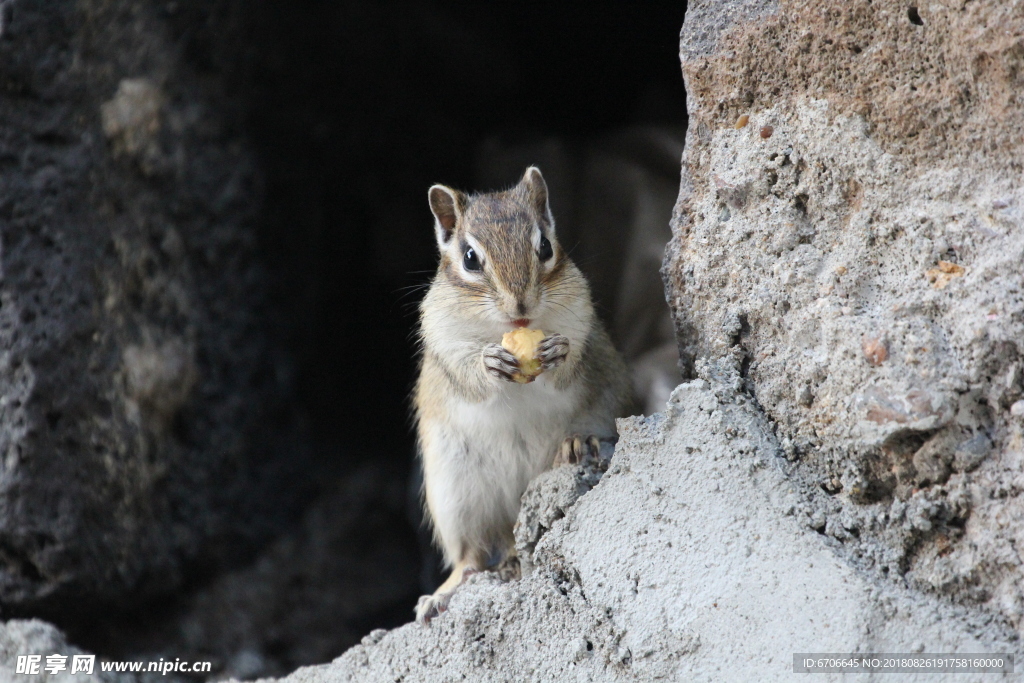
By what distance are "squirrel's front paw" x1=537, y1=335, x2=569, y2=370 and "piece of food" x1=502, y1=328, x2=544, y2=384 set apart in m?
0.01

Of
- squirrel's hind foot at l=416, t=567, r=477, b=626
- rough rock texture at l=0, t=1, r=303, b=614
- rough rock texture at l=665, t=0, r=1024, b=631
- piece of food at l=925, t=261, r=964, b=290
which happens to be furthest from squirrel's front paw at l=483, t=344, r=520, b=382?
rough rock texture at l=0, t=1, r=303, b=614

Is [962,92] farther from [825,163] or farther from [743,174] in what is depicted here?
[743,174]

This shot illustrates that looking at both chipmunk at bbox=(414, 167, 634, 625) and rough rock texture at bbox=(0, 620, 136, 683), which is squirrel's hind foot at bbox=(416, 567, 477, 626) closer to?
chipmunk at bbox=(414, 167, 634, 625)

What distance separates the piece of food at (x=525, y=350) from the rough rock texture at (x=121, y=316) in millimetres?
1573

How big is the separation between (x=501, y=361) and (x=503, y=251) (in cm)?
32

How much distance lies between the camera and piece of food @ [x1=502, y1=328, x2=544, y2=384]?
102 inches

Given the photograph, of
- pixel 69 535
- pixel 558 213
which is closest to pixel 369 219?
pixel 558 213

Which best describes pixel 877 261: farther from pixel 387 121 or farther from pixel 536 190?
pixel 387 121

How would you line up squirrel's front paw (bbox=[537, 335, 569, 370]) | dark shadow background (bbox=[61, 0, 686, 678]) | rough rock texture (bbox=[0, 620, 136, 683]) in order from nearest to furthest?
squirrel's front paw (bbox=[537, 335, 569, 370]), rough rock texture (bbox=[0, 620, 136, 683]), dark shadow background (bbox=[61, 0, 686, 678])

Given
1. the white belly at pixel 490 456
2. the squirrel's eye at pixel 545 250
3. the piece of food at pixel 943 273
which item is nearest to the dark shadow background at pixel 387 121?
the white belly at pixel 490 456

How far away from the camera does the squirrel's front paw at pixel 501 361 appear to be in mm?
2605

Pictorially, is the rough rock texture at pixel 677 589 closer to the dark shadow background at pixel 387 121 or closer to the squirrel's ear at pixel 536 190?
the squirrel's ear at pixel 536 190

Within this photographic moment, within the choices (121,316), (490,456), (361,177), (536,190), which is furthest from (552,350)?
(361,177)

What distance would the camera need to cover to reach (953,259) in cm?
199
